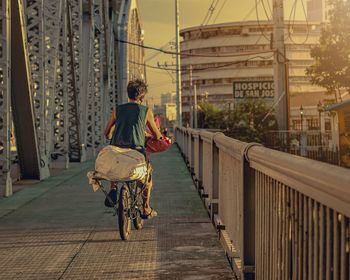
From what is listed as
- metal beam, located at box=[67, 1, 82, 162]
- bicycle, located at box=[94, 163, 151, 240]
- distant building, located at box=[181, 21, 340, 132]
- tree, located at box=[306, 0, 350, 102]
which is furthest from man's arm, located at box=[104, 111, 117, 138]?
distant building, located at box=[181, 21, 340, 132]

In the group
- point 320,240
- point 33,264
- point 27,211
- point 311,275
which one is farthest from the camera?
point 27,211

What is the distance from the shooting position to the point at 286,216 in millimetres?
2902

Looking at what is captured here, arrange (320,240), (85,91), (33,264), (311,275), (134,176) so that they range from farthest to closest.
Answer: (85,91) → (134,176) → (33,264) → (311,275) → (320,240)

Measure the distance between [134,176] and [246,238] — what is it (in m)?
2.07

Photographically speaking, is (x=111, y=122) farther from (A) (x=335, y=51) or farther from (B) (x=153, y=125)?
(A) (x=335, y=51)


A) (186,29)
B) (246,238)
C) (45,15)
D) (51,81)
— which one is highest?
(186,29)

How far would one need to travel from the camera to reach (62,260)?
532 cm

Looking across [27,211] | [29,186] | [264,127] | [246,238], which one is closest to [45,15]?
[29,186]

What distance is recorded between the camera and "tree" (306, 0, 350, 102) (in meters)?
40.0

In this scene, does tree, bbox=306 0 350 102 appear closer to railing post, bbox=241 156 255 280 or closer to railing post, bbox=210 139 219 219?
railing post, bbox=210 139 219 219

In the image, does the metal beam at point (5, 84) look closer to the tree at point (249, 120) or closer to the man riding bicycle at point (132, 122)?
the man riding bicycle at point (132, 122)

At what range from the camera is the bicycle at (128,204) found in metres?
5.94

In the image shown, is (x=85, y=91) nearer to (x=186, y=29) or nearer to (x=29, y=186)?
(x=29, y=186)

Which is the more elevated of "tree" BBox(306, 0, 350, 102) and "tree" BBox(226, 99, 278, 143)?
"tree" BBox(306, 0, 350, 102)
